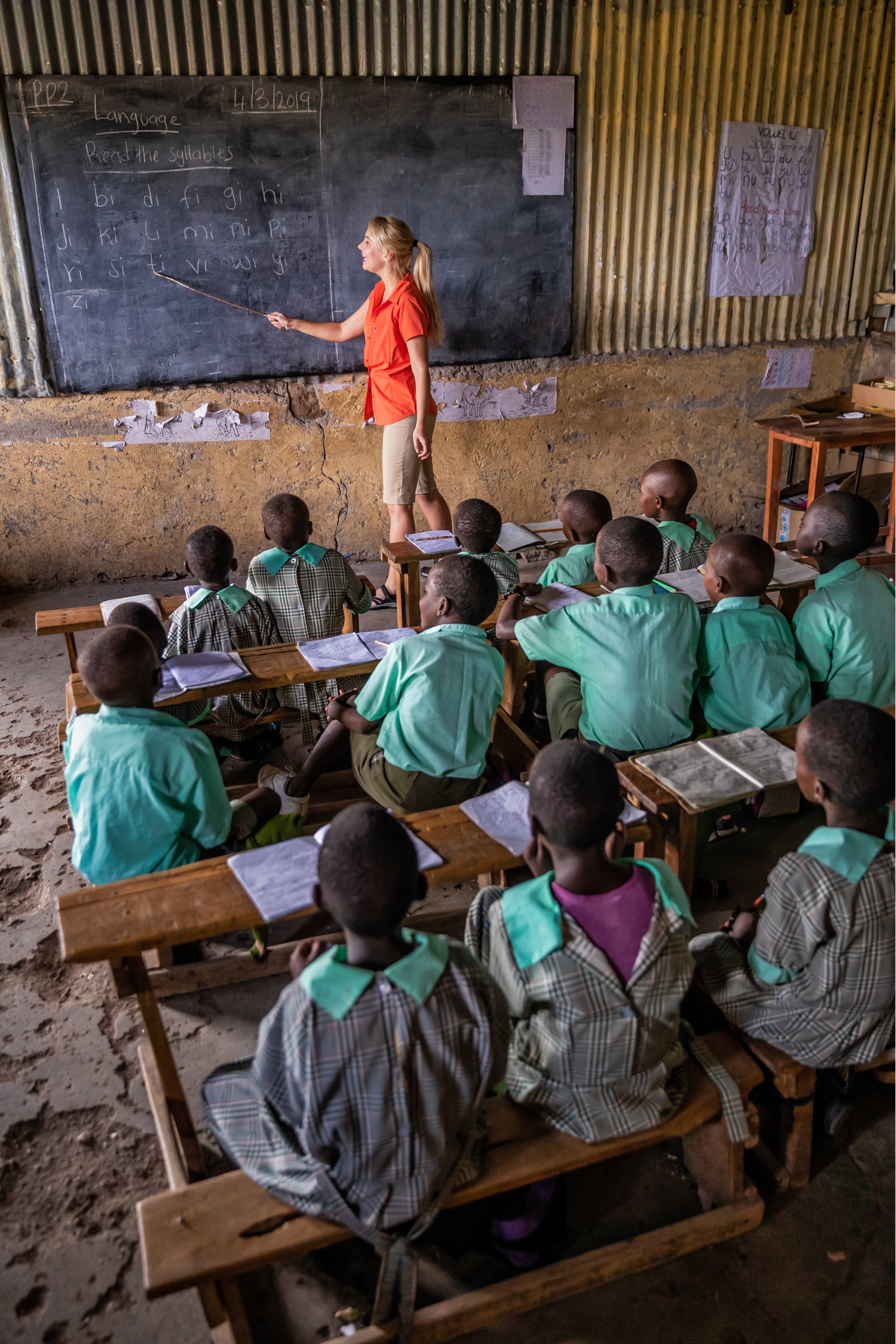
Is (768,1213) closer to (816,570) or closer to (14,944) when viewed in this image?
(14,944)

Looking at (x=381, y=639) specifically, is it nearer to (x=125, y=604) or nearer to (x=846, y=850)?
(x=125, y=604)

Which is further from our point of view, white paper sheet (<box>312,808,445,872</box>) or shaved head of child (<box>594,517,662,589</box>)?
shaved head of child (<box>594,517,662,589</box>)

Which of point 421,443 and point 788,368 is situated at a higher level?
point 788,368

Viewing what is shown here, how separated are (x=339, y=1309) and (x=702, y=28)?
6394mm

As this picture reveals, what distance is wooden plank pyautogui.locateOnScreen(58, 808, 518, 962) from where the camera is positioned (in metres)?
1.76

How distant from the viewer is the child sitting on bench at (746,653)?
2875 millimetres

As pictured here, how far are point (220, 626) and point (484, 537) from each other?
103cm

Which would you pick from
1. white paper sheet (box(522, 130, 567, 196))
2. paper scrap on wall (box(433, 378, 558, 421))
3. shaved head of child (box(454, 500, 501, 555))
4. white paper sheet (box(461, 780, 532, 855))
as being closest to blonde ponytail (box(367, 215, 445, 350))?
paper scrap on wall (box(433, 378, 558, 421))

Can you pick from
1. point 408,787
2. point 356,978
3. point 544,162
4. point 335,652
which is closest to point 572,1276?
point 356,978

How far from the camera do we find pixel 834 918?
1.75 meters

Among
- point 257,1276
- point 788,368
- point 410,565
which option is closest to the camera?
point 257,1276

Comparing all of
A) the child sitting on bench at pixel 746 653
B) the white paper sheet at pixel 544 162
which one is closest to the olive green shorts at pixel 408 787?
the child sitting on bench at pixel 746 653

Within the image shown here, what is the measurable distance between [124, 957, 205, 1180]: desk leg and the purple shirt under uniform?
2.74 feet

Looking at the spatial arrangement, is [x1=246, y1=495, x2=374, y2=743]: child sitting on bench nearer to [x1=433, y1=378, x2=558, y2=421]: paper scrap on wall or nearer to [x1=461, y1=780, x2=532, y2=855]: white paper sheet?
[x1=461, y1=780, x2=532, y2=855]: white paper sheet
